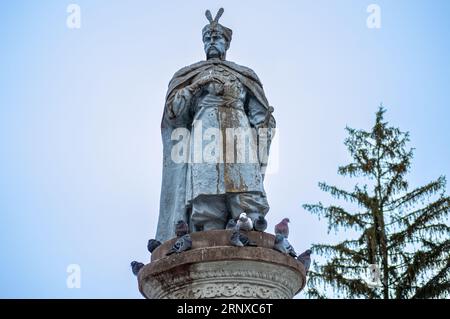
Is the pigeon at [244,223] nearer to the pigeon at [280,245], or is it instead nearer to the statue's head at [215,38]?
Answer: the pigeon at [280,245]

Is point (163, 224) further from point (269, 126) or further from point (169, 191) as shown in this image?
point (269, 126)

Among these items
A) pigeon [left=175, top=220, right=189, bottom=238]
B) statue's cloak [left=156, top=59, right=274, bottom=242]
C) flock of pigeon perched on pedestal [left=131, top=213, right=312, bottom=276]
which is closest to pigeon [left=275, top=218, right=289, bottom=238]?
flock of pigeon perched on pedestal [left=131, top=213, right=312, bottom=276]

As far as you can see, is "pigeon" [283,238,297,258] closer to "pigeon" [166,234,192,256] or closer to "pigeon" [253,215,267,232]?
"pigeon" [253,215,267,232]

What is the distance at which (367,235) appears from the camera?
17891 millimetres

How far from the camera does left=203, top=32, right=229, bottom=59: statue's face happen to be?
880 cm

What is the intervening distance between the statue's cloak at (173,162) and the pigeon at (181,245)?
0.80 m

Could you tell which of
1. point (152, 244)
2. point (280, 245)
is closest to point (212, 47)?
point (152, 244)

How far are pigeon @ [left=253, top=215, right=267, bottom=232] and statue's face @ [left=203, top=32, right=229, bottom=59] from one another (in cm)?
246

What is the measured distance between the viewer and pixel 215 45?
8.82 metres

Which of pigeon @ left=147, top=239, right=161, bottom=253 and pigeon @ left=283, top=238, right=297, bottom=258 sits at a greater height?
pigeon @ left=147, top=239, right=161, bottom=253

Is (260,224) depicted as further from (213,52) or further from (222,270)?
(213,52)

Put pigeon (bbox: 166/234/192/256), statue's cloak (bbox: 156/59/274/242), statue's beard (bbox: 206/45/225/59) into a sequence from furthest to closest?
1. statue's beard (bbox: 206/45/225/59)
2. statue's cloak (bbox: 156/59/274/242)
3. pigeon (bbox: 166/234/192/256)

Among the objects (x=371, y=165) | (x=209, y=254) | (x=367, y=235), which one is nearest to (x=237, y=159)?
(x=209, y=254)

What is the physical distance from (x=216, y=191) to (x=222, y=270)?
105cm
